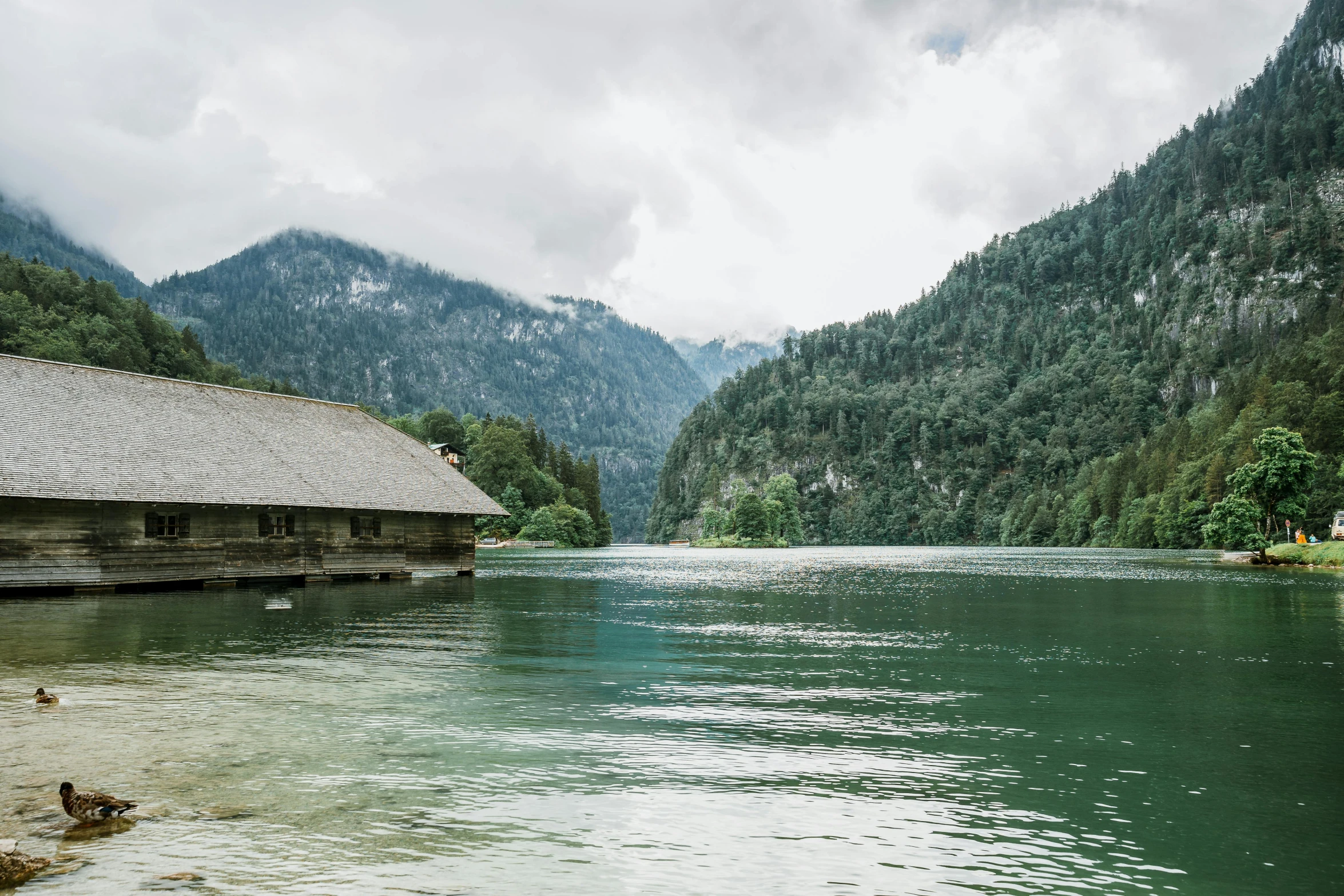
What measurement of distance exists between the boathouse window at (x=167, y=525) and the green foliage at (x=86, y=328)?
183ft

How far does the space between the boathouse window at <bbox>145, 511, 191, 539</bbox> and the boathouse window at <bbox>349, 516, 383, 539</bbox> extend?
8.56 metres

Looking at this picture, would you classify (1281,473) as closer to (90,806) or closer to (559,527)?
(90,806)

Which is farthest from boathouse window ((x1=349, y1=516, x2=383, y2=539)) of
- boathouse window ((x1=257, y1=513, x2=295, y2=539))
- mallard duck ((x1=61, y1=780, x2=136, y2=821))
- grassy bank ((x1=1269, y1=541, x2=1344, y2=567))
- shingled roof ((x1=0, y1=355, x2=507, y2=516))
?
grassy bank ((x1=1269, y1=541, x2=1344, y2=567))

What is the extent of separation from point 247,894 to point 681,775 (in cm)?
511

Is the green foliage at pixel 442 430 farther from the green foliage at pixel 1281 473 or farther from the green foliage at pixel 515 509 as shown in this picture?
the green foliage at pixel 1281 473

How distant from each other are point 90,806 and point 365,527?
41918 millimetres

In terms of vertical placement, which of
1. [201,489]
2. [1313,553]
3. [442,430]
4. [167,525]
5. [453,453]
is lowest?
[1313,553]

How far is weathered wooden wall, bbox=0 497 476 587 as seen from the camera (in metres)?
36.5

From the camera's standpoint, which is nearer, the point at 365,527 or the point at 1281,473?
the point at 365,527

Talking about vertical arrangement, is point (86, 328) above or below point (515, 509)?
above

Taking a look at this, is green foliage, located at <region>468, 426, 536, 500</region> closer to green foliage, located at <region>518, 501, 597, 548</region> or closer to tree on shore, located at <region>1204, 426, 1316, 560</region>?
green foliage, located at <region>518, 501, 597, 548</region>

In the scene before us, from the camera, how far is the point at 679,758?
11883 mm

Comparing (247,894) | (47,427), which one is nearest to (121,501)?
(47,427)

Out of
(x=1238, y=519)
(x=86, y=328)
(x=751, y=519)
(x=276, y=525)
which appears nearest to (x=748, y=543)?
(x=751, y=519)
